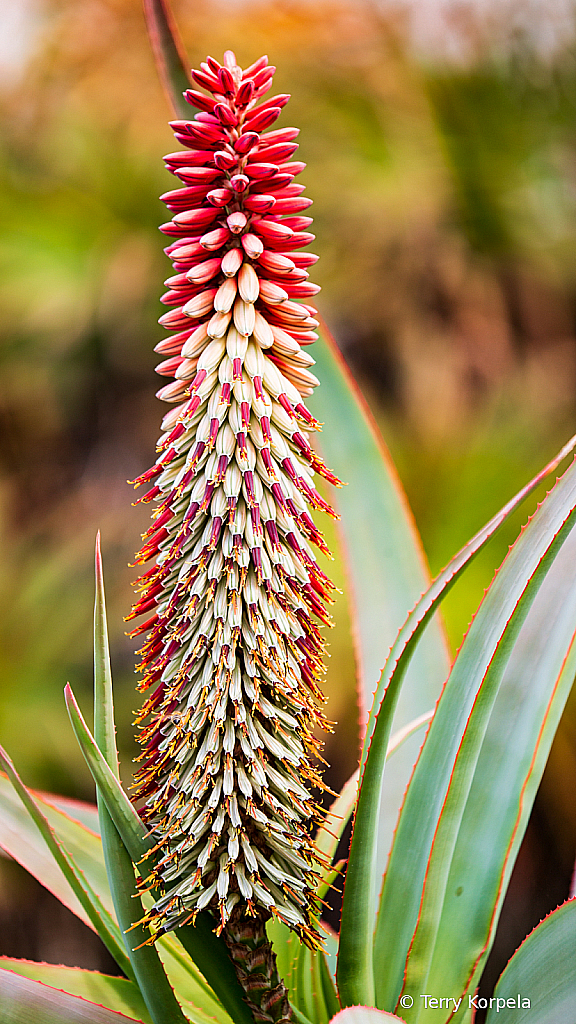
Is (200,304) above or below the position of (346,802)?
above

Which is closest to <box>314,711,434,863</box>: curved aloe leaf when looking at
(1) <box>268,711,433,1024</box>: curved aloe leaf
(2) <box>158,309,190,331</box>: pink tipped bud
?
(1) <box>268,711,433,1024</box>: curved aloe leaf

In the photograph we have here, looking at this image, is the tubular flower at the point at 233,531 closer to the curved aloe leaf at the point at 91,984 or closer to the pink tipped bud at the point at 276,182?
the pink tipped bud at the point at 276,182

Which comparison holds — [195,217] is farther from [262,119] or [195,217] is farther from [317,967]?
[317,967]

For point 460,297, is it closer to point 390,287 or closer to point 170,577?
point 390,287

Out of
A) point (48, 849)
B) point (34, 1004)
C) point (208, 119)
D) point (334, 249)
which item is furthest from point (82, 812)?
point (334, 249)

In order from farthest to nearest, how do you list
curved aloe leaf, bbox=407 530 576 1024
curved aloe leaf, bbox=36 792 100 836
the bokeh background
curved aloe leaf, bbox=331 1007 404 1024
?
the bokeh background, curved aloe leaf, bbox=36 792 100 836, curved aloe leaf, bbox=407 530 576 1024, curved aloe leaf, bbox=331 1007 404 1024

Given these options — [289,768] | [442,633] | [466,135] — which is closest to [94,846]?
[289,768]

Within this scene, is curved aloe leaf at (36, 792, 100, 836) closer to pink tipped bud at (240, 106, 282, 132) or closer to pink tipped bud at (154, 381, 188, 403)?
pink tipped bud at (154, 381, 188, 403)
